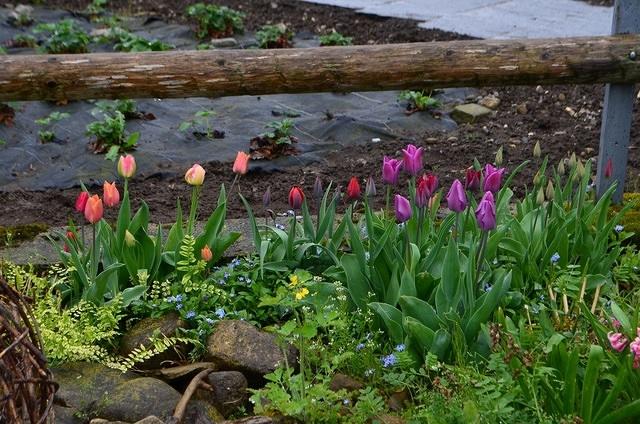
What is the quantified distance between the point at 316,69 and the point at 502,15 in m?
5.67

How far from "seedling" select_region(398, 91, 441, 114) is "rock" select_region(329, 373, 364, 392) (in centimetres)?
393

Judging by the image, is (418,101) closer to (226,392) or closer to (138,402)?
(226,392)

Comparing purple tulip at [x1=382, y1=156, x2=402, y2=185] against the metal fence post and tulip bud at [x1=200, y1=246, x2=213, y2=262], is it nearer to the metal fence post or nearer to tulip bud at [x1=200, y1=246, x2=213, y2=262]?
tulip bud at [x1=200, y1=246, x2=213, y2=262]

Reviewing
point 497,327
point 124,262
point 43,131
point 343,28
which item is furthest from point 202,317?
point 343,28

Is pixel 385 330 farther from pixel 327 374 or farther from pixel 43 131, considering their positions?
pixel 43 131

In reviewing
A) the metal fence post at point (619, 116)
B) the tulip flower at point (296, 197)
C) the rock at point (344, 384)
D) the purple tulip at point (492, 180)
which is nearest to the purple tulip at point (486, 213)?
the purple tulip at point (492, 180)

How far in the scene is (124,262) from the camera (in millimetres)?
3895

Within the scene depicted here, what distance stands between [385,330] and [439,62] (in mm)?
1420

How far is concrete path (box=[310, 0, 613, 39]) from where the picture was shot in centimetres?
921

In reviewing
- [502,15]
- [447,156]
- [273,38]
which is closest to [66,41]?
[273,38]

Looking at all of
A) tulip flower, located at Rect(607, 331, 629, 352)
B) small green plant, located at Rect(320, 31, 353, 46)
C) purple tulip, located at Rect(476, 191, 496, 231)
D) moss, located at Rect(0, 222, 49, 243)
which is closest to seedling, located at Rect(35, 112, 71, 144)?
moss, located at Rect(0, 222, 49, 243)

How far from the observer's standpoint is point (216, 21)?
9.11 meters

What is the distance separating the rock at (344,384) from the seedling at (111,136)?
322 centimetres

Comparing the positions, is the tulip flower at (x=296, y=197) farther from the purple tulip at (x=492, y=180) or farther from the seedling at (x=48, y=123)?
the seedling at (x=48, y=123)
